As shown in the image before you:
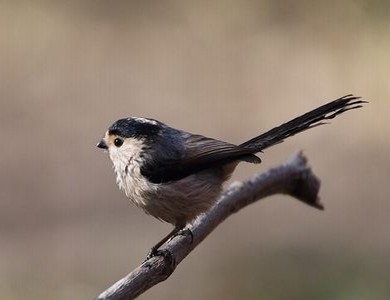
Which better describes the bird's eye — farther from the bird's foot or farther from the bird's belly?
the bird's foot

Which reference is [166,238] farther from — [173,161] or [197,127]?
[197,127]

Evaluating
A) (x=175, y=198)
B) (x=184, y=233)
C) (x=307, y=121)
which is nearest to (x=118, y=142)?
(x=175, y=198)

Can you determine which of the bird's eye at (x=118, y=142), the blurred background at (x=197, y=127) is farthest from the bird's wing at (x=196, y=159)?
the blurred background at (x=197, y=127)

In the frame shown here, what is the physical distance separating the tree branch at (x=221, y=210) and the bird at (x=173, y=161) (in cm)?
9

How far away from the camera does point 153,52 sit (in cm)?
1062

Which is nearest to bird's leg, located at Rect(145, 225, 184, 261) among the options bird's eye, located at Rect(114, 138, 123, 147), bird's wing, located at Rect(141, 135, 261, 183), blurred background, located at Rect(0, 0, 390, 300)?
bird's wing, located at Rect(141, 135, 261, 183)

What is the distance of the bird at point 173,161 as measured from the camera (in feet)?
11.8

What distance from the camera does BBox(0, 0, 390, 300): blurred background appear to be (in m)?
6.35

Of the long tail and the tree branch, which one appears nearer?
the tree branch

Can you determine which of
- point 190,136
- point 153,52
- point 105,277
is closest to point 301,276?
point 105,277

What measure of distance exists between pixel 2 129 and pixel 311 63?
331 centimetres

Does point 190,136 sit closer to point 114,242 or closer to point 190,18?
point 114,242

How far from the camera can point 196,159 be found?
12.1 ft

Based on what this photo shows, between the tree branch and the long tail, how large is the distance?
12.7 inches
